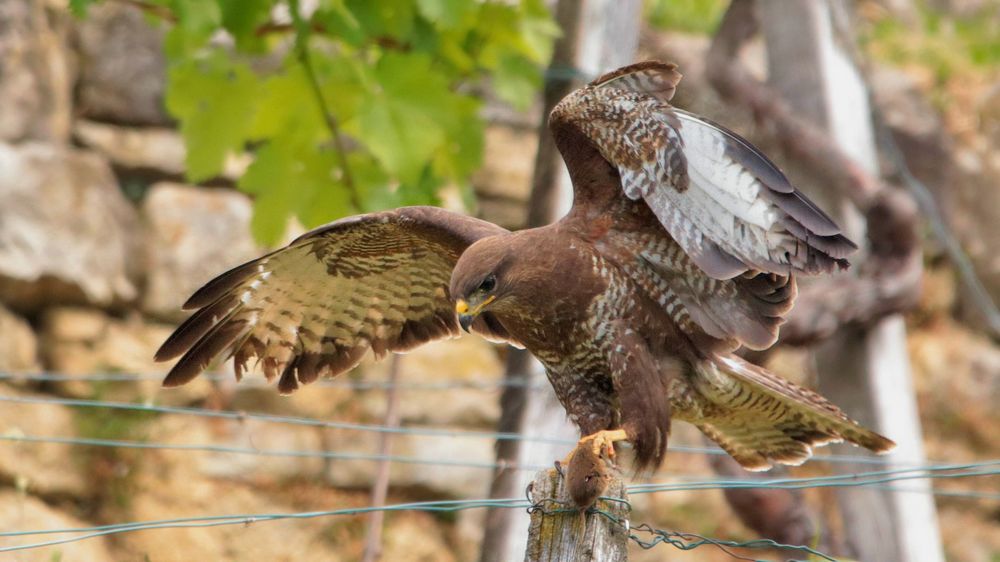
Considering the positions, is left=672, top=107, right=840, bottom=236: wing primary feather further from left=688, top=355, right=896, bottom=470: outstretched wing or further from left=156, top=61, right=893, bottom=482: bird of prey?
left=688, top=355, right=896, bottom=470: outstretched wing

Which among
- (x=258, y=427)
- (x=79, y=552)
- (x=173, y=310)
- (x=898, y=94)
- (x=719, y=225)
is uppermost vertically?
(x=898, y=94)

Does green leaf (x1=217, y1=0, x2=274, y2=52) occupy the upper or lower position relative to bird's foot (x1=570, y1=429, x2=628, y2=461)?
upper

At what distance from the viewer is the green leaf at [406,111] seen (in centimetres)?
454

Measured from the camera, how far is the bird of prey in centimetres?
318

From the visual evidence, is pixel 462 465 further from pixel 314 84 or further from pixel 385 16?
pixel 385 16

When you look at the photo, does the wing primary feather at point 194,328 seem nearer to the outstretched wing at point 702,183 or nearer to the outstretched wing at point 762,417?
the outstretched wing at point 702,183

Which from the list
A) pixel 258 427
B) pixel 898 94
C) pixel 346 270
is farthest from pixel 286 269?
pixel 898 94

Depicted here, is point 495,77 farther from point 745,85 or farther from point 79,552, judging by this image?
point 79,552

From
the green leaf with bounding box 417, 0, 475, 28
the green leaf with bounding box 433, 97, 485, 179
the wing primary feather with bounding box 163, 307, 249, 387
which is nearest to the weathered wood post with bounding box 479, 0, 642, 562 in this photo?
the green leaf with bounding box 433, 97, 485, 179

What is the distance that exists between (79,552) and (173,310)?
1722mm

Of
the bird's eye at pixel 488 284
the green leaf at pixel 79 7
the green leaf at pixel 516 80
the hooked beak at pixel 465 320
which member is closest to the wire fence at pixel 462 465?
the hooked beak at pixel 465 320

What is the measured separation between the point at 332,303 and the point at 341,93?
1022 millimetres

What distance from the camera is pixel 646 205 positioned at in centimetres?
346

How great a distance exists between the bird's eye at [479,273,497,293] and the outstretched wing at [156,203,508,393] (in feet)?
1.17
